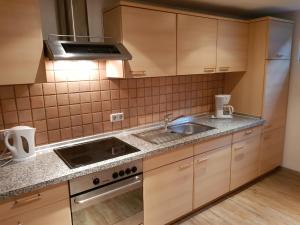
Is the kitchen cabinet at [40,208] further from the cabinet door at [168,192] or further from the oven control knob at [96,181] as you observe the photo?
the cabinet door at [168,192]

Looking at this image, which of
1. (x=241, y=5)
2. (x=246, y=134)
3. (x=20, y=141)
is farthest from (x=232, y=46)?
(x=20, y=141)

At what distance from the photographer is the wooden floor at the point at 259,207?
7.30 feet

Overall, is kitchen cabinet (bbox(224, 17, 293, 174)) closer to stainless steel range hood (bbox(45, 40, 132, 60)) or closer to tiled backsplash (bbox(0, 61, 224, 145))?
tiled backsplash (bbox(0, 61, 224, 145))

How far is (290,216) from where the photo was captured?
2281mm

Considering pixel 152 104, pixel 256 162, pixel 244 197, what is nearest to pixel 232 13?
pixel 152 104

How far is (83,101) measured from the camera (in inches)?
79.2

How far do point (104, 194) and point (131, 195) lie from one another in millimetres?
245

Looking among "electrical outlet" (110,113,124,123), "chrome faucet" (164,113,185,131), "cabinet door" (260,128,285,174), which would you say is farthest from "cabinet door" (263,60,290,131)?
"electrical outlet" (110,113,124,123)

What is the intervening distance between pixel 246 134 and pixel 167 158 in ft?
3.65

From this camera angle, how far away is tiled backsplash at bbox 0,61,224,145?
1752mm

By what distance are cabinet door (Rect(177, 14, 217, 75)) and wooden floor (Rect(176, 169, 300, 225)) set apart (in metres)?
1.44

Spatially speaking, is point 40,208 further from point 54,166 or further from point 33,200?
point 54,166

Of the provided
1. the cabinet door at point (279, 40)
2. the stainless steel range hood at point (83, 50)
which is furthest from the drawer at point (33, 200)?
the cabinet door at point (279, 40)

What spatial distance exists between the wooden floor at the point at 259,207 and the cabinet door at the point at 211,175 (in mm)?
139
